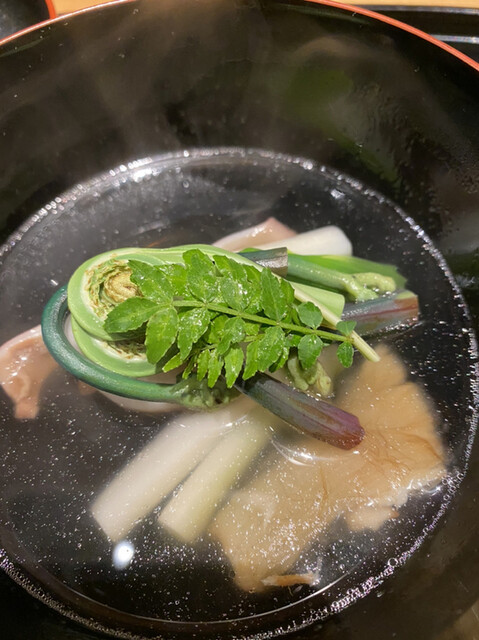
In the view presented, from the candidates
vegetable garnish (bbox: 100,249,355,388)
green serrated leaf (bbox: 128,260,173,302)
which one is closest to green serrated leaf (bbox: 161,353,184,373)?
vegetable garnish (bbox: 100,249,355,388)

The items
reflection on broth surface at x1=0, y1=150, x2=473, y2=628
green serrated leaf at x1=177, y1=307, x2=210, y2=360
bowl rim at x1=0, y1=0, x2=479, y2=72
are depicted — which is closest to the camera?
green serrated leaf at x1=177, y1=307, x2=210, y2=360

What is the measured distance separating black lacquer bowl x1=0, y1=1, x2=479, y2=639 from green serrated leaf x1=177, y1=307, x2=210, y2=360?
1.13 ft

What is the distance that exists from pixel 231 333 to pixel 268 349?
0.27 feet

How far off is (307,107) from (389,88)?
26 centimetres

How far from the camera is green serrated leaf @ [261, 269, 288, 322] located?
1078 mm

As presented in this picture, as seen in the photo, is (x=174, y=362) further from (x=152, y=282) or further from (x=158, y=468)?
(x=158, y=468)

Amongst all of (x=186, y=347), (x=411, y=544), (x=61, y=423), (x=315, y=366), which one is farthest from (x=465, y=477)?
(x=61, y=423)

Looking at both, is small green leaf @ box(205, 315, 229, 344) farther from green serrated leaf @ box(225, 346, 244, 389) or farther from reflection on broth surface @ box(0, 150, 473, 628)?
reflection on broth surface @ box(0, 150, 473, 628)

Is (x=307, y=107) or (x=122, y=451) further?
(x=307, y=107)

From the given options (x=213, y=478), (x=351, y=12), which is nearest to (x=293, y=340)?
(x=213, y=478)

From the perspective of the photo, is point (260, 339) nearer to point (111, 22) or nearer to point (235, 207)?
point (235, 207)

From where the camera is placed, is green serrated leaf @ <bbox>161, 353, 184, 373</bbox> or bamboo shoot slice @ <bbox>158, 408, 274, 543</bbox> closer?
green serrated leaf @ <bbox>161, 353, 184, 373</bbox>

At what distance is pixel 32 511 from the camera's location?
123cm

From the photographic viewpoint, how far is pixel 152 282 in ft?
3.49
